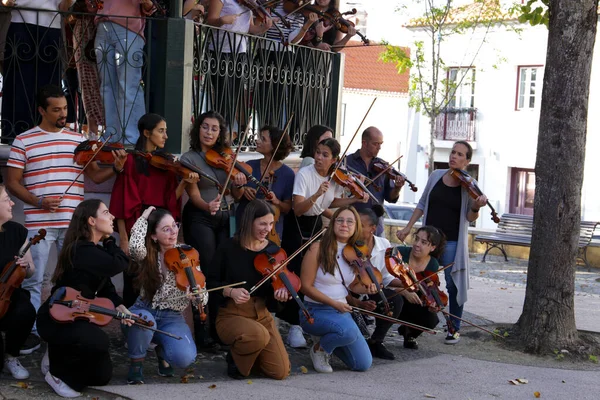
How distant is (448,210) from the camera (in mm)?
8352

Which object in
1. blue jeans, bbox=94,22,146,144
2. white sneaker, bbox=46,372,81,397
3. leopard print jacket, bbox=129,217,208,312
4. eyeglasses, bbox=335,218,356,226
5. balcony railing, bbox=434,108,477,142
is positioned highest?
balcony railing, bbox=434,108,477,142

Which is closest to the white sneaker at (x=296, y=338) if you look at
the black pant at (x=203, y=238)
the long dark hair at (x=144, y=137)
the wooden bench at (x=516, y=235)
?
the black pant at (x=203, y=238)

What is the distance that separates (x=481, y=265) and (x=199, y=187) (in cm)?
1008

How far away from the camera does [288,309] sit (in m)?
7.53

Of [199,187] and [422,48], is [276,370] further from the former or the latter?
[422,48]

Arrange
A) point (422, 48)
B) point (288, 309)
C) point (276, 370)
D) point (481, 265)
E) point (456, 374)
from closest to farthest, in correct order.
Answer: point (276, 370) → point (456, 374) → point (288, 309) → point (481, 265) → point (422, 48)

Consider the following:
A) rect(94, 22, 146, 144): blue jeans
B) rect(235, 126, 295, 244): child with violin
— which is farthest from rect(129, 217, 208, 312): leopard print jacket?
rect(94, 22, 146, 144): blue jeans

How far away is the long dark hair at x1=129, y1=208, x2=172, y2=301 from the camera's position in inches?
249

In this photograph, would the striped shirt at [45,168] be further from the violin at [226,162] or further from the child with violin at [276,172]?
the child with violin at [276,172]

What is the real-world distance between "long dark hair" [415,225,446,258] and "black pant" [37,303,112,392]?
302cm

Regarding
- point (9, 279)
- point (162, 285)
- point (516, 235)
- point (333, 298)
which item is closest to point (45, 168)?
point (9, 279)

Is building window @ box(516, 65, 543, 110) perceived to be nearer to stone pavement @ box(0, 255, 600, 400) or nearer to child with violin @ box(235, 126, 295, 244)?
stone pavement @ box(0, 255, 600, 400)

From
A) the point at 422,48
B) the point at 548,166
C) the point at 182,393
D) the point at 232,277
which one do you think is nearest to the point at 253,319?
the point at 232,277

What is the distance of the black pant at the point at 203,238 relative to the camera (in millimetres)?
7148
